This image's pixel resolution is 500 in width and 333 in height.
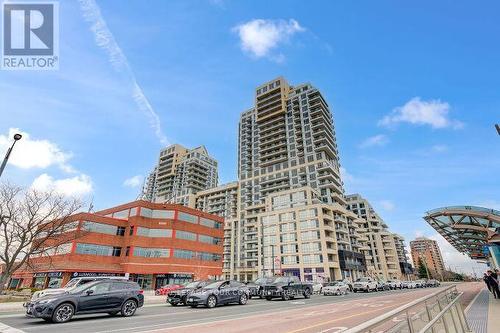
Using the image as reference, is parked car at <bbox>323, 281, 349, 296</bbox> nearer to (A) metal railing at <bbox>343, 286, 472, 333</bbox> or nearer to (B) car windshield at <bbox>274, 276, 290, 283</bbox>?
(B) car windshield at <bbox>274, 276, 290, 283</bbox>

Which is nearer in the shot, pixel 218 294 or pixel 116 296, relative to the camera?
pixel 116 296

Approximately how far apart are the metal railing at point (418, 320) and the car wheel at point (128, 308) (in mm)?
12162

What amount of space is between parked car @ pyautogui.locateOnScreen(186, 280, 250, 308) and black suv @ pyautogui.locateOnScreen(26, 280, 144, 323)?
12.0ft

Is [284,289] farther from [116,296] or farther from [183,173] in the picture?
[183,173]

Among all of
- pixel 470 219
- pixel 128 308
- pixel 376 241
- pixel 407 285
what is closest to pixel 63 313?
pixel 128 308

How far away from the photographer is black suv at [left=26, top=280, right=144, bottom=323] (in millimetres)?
10656

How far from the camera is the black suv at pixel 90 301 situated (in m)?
10.7

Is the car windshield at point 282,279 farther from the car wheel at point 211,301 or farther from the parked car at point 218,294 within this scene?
the car wheel at point 211,301

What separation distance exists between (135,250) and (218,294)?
110ft

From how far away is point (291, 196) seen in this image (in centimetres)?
7619

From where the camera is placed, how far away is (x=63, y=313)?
1096 centimetres

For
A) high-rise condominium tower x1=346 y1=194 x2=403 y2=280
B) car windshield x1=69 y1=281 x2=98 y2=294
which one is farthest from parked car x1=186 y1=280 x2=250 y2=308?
high-rise condominium tower x1=346 y1=194 x2=403 y2=280

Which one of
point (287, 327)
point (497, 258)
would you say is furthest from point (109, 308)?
point (497, 258)

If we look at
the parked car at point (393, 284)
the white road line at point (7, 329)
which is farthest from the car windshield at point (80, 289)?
the parked car at point (393, 284)
